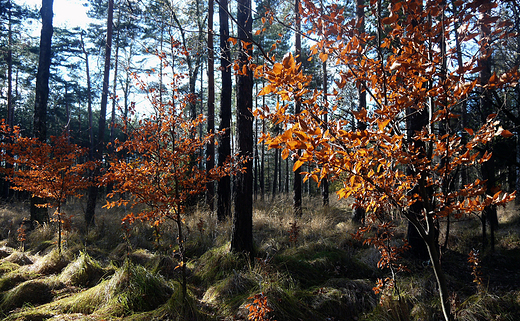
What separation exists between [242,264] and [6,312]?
297cm

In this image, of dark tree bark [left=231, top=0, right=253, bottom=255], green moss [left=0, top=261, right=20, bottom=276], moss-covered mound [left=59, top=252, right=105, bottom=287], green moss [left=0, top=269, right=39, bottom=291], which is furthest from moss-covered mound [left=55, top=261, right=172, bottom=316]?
green moss [left=0, top=261, right=20, bottom=276]

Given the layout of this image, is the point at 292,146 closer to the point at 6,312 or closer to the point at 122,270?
the point at 122,270

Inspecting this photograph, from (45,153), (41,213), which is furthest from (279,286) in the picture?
(41,213)

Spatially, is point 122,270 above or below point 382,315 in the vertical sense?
above

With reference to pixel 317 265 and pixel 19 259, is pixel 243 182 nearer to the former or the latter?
pixel 317 265

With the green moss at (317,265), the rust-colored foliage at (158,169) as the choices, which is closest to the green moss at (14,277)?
the rust-colored foliage at (158,169)

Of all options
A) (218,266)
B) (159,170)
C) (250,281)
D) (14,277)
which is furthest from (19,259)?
(250,281)

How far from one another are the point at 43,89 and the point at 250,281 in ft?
27.1

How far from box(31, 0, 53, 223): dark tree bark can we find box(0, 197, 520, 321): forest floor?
1359mm

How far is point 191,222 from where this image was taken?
6.76m

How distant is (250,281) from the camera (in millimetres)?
3750

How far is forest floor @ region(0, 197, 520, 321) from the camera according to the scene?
3156mm

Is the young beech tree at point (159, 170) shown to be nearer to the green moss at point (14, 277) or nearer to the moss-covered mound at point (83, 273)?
the moss-covered mound at point (83, 273)

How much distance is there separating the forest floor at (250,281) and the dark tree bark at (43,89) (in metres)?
1.36
